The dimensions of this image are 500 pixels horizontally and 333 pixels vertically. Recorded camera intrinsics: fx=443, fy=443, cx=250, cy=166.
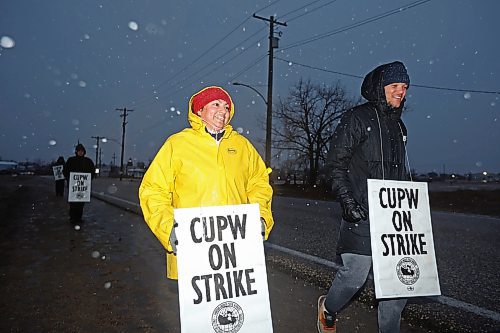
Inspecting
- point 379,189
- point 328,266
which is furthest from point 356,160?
point 328,266

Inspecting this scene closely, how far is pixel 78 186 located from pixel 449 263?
331 inches

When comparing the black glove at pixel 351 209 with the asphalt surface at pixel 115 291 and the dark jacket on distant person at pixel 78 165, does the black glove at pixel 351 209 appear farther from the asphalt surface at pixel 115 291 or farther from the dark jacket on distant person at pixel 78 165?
the dark jacket on distant person at pixel 78 165

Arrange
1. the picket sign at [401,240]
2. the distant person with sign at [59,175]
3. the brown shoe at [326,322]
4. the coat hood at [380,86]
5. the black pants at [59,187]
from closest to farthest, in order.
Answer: the picket sign at [401,240]
the coat hood at [380,86]
the brown shoe at [326,322]
the distant person with sign at [59,175]
the black pants at [59,187]

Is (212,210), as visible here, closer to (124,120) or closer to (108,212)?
(108,212)

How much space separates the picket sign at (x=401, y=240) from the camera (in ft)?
10.2

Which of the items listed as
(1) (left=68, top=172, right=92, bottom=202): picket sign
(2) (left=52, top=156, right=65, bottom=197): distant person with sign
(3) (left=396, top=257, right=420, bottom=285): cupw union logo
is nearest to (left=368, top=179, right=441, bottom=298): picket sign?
(3) (left=396, top=257, right=420, bottom=285): cupw union logo

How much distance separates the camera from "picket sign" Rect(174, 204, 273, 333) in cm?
259

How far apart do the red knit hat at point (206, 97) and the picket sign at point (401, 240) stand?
4.02 feet

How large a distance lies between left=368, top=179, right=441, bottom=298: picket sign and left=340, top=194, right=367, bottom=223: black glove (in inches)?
2.9

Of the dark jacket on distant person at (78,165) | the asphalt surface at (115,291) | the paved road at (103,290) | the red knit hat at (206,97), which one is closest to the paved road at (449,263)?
the asphalt surface at (115,291)

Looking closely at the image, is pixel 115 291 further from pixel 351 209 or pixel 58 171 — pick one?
pixel 58 171

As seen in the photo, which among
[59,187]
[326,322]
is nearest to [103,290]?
[326,322]

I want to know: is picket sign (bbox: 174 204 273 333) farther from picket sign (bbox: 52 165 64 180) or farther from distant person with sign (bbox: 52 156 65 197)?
picket sign (bbox: 52 165 64 180)

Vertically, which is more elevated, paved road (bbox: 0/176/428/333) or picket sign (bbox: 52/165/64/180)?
picket sign (bbox: 52/165/64/180)
